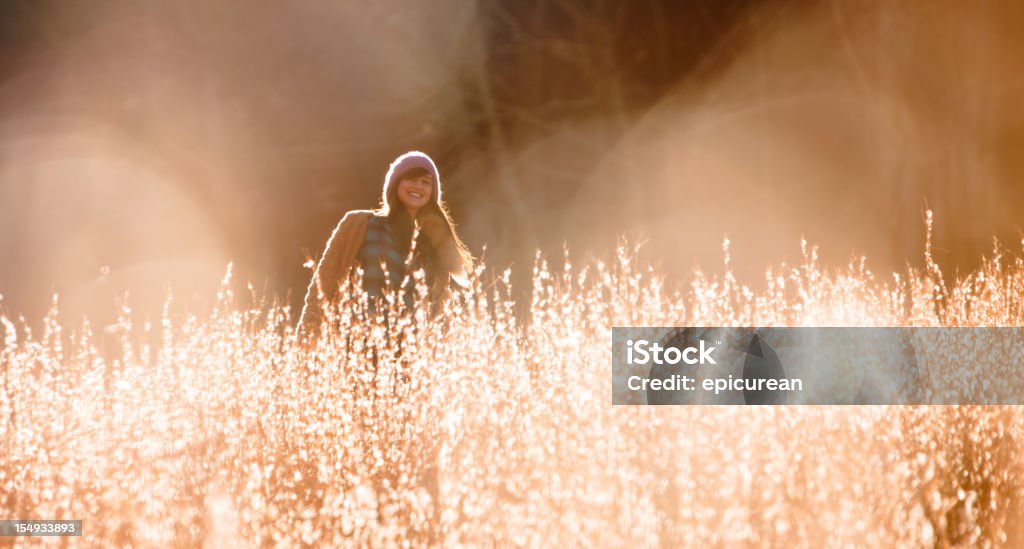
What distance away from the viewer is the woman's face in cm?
314

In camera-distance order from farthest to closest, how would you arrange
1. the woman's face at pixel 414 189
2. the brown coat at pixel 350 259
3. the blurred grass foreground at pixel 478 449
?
the woman's face at pixel 414 189
the brown coat at pixel 350 259
the blurred grass foreground at pixel 478 449

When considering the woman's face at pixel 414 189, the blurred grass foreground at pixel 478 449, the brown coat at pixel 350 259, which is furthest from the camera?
the woman's face at pixel 414 189

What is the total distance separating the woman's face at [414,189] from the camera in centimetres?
314

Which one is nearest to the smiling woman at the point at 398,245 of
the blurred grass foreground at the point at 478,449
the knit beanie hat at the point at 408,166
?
the knit beanie hat at the point at 408,166

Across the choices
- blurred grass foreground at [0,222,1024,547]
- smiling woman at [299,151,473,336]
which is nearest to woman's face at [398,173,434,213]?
smiling woman at [299,151,473,336]

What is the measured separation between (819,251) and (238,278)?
197 inches

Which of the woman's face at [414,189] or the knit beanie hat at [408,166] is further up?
the knit beanie hat at [408,166]

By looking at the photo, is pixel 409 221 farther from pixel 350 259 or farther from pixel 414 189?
pixel 350 259

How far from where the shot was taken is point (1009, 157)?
214 inches

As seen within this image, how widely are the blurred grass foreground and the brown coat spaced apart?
0.32 metres

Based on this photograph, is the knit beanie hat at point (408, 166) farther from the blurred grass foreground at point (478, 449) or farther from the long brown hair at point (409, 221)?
the blurred grass foreground at point (478, 449)

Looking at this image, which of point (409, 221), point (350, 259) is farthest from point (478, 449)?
point (409, 221)

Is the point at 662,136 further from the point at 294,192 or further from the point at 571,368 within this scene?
the point at 571,368

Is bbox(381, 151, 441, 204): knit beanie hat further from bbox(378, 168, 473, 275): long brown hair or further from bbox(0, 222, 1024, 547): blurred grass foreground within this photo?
bbox(0, 222, 1024, 547): blurred grass foreground
